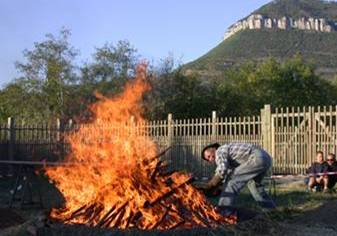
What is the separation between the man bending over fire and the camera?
32.2ft

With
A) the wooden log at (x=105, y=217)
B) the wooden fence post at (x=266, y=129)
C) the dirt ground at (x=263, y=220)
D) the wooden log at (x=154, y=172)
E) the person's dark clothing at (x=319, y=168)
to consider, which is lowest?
the dirt ground at (x=263, y=220)

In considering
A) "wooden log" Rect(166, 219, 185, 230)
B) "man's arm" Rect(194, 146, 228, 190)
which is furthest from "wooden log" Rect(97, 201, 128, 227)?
"man's arm" Rect(194, 146, 228, 190)

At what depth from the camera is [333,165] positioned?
16.9 meters

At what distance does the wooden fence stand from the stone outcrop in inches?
3129

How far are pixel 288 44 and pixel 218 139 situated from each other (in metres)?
74.1

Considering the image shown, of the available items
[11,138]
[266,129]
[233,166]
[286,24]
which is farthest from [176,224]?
[286,24]

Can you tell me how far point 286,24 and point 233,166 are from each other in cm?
9663

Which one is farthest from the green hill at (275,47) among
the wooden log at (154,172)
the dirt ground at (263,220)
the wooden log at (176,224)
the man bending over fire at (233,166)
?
the wooden log at (176,224)

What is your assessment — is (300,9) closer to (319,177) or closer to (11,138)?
(11,138)

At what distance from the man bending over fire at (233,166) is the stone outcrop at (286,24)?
9305 cm

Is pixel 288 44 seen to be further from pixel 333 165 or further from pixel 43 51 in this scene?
pixel 333 165

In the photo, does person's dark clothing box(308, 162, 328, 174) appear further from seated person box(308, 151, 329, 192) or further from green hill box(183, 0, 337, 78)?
green hill box(183, 0, 337, 78)

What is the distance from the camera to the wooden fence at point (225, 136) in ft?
65.3

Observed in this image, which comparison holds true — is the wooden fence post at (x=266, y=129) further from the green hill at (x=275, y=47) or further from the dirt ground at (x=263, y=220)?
the green hill at (x=275, y=47)
